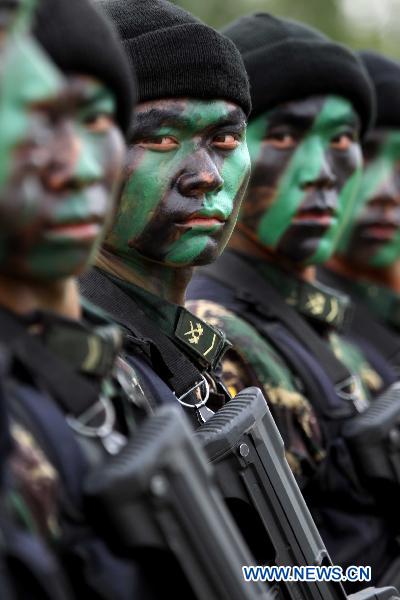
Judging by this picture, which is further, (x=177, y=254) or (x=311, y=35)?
(x=311, y=35)

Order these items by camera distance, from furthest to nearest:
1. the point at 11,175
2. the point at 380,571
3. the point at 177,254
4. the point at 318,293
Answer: the point at 318,293 → the point at 380,571 → the point at 177,254 → the point at 11,175

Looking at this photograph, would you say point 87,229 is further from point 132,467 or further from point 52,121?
point 132,467

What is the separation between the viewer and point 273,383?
4078mm

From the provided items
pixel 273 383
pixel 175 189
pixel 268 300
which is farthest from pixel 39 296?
pixel 268 300

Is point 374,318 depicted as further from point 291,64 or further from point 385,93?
point 291,64

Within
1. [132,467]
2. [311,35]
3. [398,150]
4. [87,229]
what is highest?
[87,229]

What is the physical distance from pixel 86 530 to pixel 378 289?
11.1ft

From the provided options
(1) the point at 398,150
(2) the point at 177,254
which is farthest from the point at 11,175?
(1) the point at 398,150

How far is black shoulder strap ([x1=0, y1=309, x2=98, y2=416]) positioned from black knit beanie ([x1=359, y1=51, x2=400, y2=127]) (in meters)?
3.15

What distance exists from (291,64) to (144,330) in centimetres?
132

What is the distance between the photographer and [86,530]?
2451 millimetres

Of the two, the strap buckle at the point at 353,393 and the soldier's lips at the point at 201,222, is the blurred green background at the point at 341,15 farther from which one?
the soldier's lips at the point at 201,222

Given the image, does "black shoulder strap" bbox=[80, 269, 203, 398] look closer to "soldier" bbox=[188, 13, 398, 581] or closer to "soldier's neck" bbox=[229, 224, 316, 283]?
"soldier" bbox=[188, 13, 398, 581]

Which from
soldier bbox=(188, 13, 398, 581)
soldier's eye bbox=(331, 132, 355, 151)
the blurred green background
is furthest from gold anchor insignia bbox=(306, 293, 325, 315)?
the blurred green background
